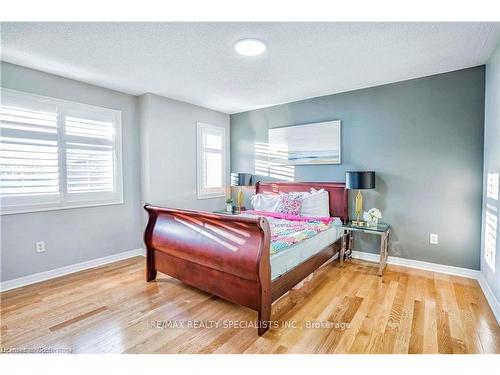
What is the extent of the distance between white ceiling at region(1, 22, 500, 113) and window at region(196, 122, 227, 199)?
1.16m

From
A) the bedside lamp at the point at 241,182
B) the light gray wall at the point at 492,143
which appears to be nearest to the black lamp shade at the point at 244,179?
the bedside lamp at the point at 241,182

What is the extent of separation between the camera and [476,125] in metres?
2.87

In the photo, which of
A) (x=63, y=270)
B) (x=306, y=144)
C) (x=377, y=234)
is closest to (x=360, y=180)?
(x=377, y=234)

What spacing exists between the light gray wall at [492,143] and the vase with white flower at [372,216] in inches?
40.7

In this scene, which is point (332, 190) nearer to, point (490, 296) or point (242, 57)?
point (490, 296)

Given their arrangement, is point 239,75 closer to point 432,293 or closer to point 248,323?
point 248,323

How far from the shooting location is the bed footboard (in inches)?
76.4

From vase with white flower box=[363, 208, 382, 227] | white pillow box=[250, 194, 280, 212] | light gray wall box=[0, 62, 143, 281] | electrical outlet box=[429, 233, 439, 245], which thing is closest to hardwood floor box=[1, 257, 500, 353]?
light gray wall box=[0, 62, 143, 281]

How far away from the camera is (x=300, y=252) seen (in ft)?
8.07

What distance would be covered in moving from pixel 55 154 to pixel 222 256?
2.47 meters

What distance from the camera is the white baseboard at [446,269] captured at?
89.5 inches

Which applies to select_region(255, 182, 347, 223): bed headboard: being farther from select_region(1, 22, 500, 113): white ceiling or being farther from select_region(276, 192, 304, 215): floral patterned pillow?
select_region(1, 22, 500, 113): white ceiling
